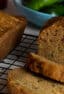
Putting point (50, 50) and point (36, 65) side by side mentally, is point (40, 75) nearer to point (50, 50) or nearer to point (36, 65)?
point (36, 65)

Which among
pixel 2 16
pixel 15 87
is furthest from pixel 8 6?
pixel 15 87

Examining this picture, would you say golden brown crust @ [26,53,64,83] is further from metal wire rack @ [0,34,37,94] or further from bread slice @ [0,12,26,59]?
bread slice @ [0,12,26,59]

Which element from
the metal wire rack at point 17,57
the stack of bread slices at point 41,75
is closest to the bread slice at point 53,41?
the stack of bread slices at point 41,75

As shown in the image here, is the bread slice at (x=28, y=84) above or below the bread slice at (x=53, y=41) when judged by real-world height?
below

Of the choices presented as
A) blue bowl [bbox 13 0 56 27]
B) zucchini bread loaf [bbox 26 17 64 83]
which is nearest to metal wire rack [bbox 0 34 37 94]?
zucchini bread loaf [bbox 26 17 64 83]

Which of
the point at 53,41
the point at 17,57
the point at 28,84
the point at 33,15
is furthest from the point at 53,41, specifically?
the point at 33,15

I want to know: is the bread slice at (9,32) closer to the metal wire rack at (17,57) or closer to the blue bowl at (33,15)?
the metal wire rack at (17,57)
